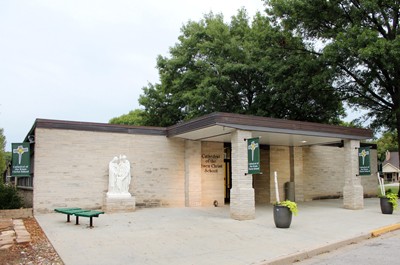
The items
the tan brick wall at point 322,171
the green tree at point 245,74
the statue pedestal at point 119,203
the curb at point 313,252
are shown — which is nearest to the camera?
the curb at point 313,252

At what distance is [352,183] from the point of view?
Answer: 16.7 meters

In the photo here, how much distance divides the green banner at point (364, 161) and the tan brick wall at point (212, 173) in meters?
6.17

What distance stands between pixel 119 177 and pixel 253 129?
5462 mm

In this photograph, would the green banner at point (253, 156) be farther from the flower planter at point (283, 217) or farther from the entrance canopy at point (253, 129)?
the flower planter at point (283, 217)

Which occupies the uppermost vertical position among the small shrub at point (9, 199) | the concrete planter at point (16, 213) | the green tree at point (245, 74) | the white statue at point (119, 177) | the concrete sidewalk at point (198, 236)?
the green tree at point (245, 74)

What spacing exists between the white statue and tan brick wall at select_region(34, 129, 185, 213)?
0.57 metres

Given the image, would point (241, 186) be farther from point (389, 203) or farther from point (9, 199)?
point (9, 199)

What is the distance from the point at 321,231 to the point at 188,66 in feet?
61.9

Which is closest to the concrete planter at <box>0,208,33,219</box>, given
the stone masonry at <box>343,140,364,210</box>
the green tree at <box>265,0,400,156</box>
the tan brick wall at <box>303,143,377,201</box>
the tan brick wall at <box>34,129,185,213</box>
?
the tan brick wall at <box>34,129,185,213</box>

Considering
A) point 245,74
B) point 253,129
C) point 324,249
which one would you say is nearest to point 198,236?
point 324,249

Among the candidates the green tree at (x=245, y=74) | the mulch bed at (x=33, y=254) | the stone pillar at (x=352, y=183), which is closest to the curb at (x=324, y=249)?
the mulch bed at (x=33, y=254)

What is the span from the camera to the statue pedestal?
14.1 m

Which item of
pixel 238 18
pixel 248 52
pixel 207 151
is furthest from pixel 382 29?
pixel 207 151

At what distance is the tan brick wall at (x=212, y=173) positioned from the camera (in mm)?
17375
